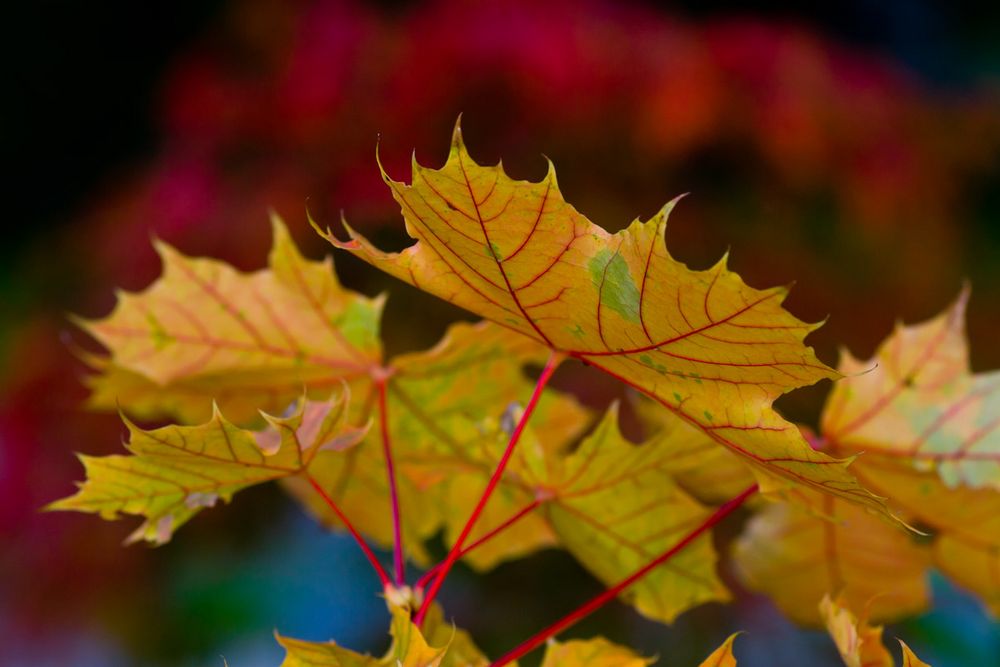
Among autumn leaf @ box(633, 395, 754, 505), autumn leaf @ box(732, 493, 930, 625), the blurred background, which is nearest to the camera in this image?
autumn leaf @ box(633, 395, 754, 505)

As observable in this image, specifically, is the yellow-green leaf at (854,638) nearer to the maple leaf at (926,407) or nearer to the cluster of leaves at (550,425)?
the cluster of leaves at (550,425)

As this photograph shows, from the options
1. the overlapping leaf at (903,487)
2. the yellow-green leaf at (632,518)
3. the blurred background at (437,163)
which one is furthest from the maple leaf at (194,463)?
the blurred background at (437,163)

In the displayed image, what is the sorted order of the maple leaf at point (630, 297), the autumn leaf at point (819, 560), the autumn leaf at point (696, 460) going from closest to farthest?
the maple leaf at point (630, 297) < the autumn leaf at point (696, 460) < the autumn leaf at point (819, 560)

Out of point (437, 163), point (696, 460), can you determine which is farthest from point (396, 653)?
point (437, 163)

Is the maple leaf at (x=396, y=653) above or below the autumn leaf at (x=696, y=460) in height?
above

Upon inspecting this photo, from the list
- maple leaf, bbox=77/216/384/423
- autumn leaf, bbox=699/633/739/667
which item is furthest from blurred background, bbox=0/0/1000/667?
autumn leaf, bbox=699/633/739/667

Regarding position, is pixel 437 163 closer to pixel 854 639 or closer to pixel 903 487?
pixel 903 487

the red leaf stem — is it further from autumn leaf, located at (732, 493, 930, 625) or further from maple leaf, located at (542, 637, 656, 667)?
autumn leaf, located at (732, 493, 930, 625)
